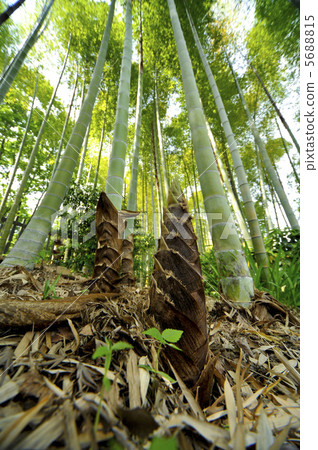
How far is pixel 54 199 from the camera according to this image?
188 cm

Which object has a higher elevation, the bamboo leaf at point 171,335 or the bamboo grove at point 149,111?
the bamboo grove at point 149,111

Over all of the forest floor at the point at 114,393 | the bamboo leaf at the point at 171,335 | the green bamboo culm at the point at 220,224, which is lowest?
the forest floor at the point at 114,393

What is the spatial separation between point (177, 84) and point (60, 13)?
408cm

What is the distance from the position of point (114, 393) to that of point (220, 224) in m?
1.46

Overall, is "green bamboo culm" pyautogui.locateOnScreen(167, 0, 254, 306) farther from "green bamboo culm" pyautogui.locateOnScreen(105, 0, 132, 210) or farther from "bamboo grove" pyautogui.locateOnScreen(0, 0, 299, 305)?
"green bamboo culm" pyautogui.locateOnScreen(105, 0, 132, 210)

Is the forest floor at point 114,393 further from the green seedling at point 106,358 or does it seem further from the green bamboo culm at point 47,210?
the green bamboo culm at point 47,210

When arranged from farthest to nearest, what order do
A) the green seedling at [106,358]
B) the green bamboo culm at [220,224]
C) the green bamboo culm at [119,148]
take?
the green bamboo culm at [119,148], the green bamboo culm at [220,224], the green seedling at [106,358]

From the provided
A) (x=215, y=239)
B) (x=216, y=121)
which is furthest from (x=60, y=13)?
(x=215, y=239)

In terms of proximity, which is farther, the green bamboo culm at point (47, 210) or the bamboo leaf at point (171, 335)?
the green bamboo culm at point (47, 210)

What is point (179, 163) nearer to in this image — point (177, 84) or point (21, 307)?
point (177, 84)

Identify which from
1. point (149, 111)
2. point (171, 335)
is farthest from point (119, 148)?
point (149, 111)

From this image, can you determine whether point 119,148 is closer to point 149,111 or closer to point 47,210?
point 47,210

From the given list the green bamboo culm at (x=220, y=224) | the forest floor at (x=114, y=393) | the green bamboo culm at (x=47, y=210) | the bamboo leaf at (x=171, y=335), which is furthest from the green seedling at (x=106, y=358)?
the green bamboo culm at (x=47, y=210)

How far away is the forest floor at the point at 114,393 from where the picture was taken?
0.85 ft
